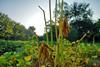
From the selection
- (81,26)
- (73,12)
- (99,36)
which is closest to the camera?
(99,36)

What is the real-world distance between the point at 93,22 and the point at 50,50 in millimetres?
53450

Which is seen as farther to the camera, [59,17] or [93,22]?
[93,22]

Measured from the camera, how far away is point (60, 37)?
97 centimetres

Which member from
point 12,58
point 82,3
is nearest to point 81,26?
point 82,3

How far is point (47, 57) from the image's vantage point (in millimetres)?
953

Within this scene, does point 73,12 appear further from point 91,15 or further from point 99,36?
point 99,36

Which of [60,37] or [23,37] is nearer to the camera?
[60,37]

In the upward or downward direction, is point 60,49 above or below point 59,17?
below

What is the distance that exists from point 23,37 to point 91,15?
1456 centimetres

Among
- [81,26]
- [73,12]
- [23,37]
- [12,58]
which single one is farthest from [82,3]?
[12,58]

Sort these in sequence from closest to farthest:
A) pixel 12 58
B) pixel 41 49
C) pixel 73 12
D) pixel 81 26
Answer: pixel 41 49 → pixel 12 58 → pixel 81 26 → pixel 73 12

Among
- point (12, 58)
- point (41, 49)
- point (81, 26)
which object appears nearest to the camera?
point (41, 49)

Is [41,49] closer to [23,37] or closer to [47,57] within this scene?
[47,57]

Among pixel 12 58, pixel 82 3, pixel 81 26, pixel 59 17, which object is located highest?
pixel 82 3
